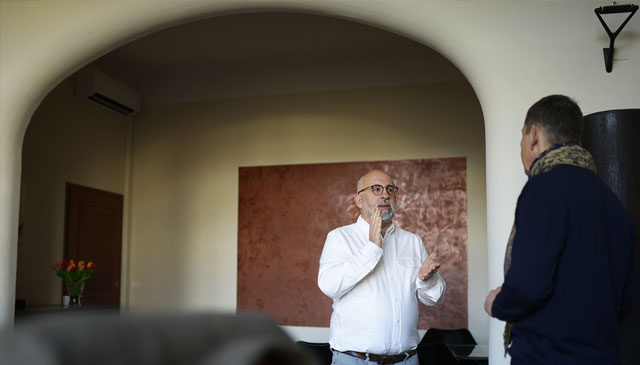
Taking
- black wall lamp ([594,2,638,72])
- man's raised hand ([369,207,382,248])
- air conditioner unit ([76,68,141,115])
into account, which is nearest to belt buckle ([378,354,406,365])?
man's raised hand ([369,207,382,248])

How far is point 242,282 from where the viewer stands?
7.41 metres

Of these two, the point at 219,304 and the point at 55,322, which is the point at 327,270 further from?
the point at 219,304

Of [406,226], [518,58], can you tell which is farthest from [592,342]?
[406,226]

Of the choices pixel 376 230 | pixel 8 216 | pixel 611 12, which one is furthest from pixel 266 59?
pixel 376 230

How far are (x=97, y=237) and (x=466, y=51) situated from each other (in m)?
5.29

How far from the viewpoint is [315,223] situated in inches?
285

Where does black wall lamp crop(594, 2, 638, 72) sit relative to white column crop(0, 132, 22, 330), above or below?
above

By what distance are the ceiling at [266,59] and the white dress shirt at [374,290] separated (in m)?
3.75

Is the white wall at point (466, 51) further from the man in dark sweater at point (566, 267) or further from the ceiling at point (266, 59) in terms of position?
the ceiling at point (266, 59)

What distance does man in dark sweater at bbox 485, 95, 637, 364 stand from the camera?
176cm

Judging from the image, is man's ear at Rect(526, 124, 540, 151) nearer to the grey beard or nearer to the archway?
the grey beard

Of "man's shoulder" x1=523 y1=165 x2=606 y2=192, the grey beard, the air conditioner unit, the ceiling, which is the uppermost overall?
the ceiling

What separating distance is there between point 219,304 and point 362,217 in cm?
460

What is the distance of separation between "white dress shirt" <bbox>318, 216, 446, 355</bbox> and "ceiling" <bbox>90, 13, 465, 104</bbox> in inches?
148
